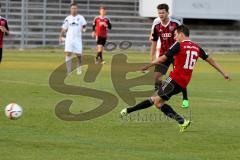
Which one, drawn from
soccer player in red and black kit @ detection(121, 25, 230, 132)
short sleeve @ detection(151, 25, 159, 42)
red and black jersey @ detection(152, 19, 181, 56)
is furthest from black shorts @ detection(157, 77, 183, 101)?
short sleeve @ detection(151, 25, 159, 42)

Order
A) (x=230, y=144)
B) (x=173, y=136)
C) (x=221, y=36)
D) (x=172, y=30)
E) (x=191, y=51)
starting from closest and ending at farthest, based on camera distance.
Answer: (x=230, y=144) → (x=173, y=136) → (x=191, y=51) → (x=172, y=30) → (x=221, y=36)

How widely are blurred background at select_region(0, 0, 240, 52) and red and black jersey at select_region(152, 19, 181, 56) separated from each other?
96.0 ft

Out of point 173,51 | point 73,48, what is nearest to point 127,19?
point 73,48

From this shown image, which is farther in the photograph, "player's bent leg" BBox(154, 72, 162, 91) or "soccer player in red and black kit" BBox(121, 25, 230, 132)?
"player's bent leg" BBox(154, 72, 162, 91)

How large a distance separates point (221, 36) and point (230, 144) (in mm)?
40912

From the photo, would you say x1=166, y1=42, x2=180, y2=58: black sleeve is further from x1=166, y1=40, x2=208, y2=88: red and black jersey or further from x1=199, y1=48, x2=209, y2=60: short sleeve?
x1=199, y1=48, x2=209, y2=60: short sleeve

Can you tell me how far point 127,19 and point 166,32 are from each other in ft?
109

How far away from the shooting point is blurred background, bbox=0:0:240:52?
47312 mm

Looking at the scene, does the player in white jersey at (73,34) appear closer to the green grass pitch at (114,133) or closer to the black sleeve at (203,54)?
the green grass pitch at (114,133)

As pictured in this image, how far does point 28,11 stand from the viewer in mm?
48156

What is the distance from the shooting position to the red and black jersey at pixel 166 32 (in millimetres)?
17203

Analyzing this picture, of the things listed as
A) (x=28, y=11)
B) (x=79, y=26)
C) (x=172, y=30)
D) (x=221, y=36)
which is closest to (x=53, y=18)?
(x=28, y=11)

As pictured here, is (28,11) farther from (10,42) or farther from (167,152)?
(167,152)

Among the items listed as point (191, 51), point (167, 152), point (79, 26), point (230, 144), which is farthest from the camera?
point (79, 26)
